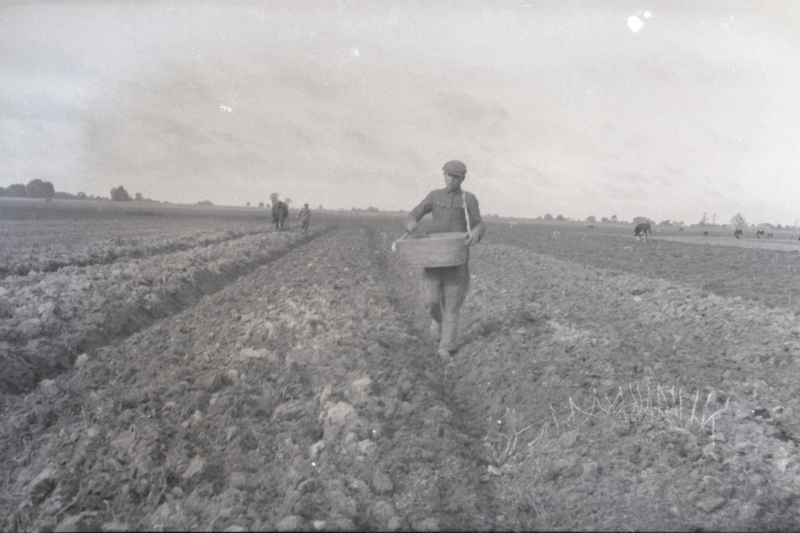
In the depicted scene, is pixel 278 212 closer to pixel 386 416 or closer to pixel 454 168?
pixel 454 168

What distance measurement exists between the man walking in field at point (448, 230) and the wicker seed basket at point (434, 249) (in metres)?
0.16

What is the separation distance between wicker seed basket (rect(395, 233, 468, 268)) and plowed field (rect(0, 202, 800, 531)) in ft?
3.48

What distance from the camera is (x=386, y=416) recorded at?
396 cm

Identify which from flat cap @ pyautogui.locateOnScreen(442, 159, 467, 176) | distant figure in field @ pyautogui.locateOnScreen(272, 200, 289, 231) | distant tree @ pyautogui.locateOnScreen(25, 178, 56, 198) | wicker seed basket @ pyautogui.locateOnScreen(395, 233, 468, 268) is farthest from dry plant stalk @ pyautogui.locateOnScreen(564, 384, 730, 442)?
distant tree @ pyautogui.locateOnScreen(25, 178, 56, 198)

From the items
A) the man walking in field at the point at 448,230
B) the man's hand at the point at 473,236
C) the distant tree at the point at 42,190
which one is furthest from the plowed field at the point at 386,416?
the distant tree at the point at 42,190

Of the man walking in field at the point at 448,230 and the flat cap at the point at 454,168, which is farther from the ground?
the flat cap at the point at 454,168

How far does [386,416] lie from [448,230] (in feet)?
7.10

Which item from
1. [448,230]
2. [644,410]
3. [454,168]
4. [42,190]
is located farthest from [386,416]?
[42,190]

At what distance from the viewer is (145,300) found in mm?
7727

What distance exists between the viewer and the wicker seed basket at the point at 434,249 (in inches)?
197

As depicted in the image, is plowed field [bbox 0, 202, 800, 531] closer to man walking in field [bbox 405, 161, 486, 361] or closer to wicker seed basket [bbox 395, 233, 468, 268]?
man walking in field [bbox 405, 161, 486, 361]

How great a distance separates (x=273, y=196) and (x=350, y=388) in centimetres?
1927

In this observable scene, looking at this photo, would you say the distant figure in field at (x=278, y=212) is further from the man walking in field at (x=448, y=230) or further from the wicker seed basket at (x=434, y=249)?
the wicker seed basket at (x=434, y=249)

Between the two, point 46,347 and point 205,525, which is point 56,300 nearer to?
point 46,347
